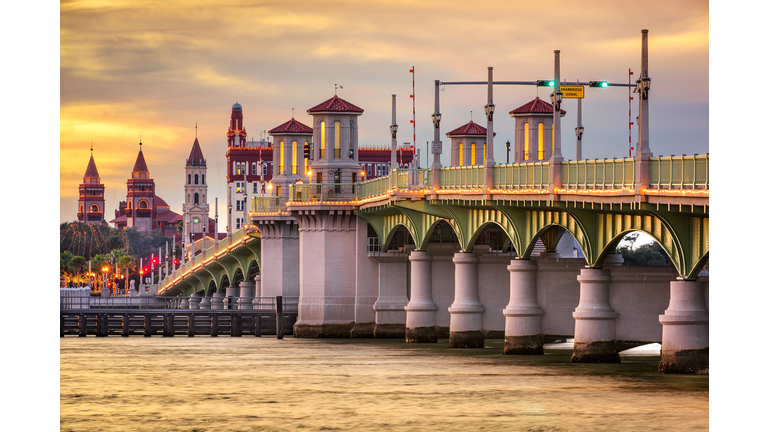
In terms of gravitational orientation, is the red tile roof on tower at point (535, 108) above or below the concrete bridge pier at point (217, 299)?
above

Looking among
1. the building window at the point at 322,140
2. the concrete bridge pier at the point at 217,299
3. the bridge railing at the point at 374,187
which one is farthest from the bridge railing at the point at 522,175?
the concrete bridge pier at the point at 217,299

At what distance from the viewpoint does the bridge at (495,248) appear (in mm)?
49844

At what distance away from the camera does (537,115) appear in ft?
298

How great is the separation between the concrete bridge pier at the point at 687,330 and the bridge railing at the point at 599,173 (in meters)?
4.43

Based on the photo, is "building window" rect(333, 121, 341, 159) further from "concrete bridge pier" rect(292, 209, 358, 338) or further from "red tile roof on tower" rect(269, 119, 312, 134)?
"red tile roof on tower" rect(269, 119, 312, 134)

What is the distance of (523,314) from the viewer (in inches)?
2616

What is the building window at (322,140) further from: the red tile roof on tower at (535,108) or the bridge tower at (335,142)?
the red tile roof on tower at (535,108)

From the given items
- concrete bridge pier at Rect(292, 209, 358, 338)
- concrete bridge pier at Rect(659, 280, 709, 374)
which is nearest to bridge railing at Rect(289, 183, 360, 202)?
concrete bridge pier at Rect(292, 209, 358, 338)

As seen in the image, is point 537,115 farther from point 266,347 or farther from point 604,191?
point 604,191

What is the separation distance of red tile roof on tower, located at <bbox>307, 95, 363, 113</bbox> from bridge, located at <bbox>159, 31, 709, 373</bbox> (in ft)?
0.32

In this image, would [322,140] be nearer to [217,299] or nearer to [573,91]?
[573,91]

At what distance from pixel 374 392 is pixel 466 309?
23.9m
